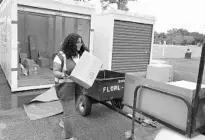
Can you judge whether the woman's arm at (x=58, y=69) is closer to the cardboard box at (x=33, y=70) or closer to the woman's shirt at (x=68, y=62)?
the woman's shirt at (x=68, y=62)

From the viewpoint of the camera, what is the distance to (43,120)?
371 cm

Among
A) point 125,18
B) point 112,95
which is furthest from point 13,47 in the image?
point 125,18

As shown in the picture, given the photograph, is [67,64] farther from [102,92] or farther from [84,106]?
[84,106]

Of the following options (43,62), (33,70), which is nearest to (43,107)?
(33,70)

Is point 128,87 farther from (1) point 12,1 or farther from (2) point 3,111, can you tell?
(1) point 12,1

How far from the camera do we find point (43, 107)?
4.29 m

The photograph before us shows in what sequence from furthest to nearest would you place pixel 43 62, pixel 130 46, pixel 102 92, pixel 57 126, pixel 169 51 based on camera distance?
1. pixel 169 51
2. pixel 43 62
3. pixel 130 46
4. pixel 57 126
5. pixel 102 92

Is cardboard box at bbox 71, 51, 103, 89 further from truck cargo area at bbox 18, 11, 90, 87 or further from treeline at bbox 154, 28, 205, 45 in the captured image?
truck cargo area at bbox 18, 11, 90, 87

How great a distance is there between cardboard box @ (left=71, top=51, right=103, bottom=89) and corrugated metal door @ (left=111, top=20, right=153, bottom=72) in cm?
436

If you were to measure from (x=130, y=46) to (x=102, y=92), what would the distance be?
4320mm

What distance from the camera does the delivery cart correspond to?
3371 mm

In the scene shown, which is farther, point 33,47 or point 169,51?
point 169,51

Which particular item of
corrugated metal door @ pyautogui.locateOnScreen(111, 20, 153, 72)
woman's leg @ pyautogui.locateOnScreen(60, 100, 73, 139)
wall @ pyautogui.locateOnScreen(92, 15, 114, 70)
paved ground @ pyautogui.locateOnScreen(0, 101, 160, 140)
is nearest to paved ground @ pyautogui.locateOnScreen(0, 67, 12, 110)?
paved ground @ pyautogui.locateOnScreen(0, 101, 160, 140)

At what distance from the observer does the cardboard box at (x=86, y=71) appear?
102 inches
